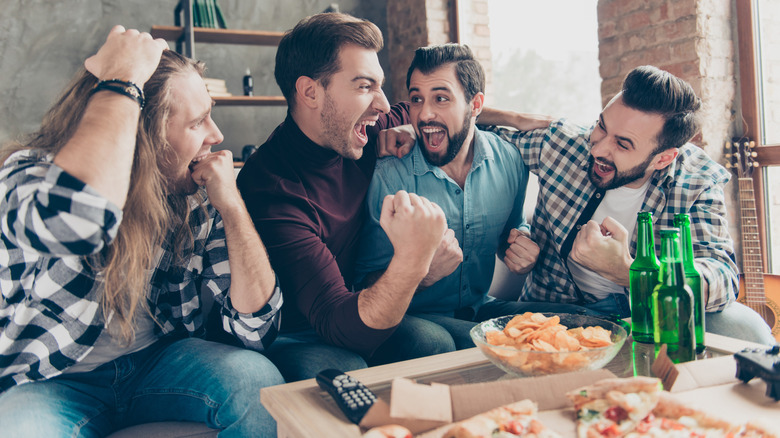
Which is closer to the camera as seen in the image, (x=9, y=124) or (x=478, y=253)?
(x=478, y=253)

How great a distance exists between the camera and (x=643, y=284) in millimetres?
1258

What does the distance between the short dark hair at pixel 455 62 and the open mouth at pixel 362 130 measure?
0.18 metres

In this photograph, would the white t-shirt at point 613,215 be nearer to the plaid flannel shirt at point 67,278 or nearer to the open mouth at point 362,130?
the open mouth at point 362,130

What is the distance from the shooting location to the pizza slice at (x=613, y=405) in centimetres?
83

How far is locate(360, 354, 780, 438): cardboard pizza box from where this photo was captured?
33.8 inches

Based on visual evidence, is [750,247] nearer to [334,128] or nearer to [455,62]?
[455,62]

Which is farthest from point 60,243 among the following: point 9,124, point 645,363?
point 9,124

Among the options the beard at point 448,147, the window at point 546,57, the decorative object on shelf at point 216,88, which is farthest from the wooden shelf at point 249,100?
the beard at point 448,147

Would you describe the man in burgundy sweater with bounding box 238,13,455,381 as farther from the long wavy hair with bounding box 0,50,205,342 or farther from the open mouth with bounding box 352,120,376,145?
the long wavy hair with bounding box 0,50,205,342

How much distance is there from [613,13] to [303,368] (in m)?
2.62

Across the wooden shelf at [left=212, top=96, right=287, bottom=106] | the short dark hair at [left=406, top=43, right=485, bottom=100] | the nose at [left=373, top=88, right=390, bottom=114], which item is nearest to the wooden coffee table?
the nose at [left=373, top=88, right=390, bottom=114]

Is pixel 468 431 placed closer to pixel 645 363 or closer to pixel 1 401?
pixel 645 363

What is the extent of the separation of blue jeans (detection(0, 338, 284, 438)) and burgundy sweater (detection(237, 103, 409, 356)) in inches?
7.8

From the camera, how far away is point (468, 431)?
0.79 meters
